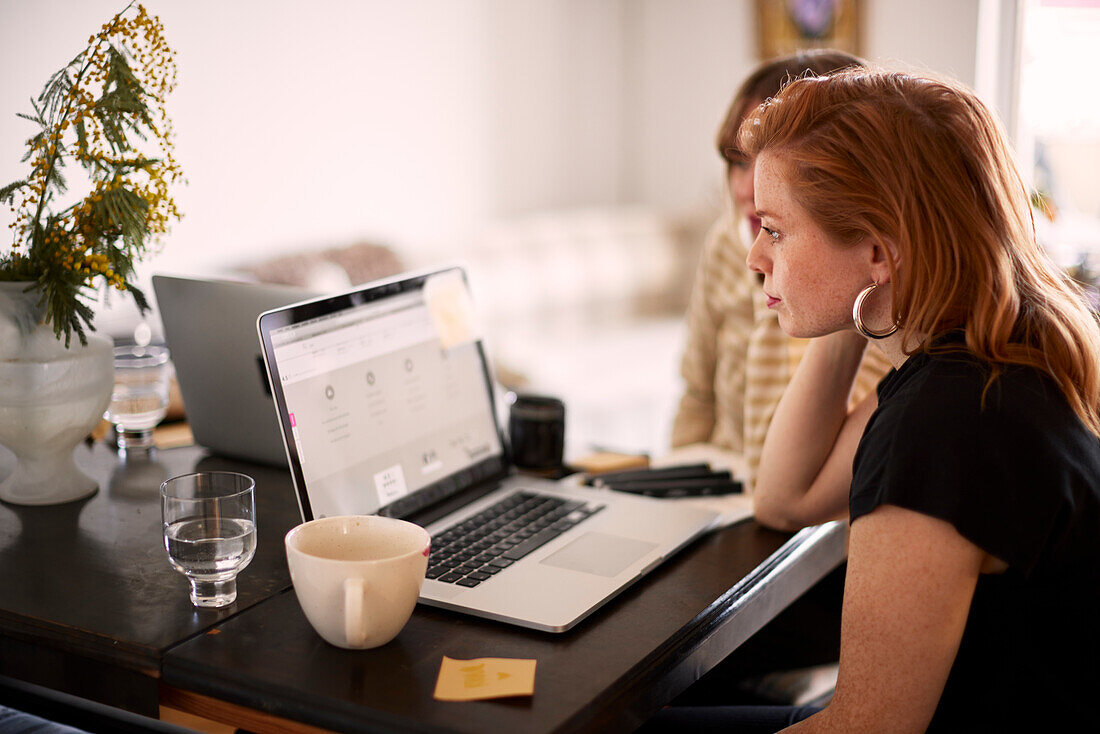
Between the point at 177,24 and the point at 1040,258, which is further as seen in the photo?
the point at 177,24

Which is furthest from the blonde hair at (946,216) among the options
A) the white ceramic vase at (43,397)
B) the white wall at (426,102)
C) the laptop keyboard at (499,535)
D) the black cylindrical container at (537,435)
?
the white wall at (426,102)

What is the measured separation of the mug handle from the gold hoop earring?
0.54 metres

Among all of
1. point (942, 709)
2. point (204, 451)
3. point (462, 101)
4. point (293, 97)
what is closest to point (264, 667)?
point (942, 709)

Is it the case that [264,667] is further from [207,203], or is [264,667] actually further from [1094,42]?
[1094,42]

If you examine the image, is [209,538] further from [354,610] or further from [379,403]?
[379,403]

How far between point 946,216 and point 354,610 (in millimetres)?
637

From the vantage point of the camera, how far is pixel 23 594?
1016 mm

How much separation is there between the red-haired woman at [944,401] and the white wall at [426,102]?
172 centimetres

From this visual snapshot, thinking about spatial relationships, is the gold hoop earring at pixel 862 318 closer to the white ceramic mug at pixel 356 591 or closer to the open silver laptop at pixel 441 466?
the open silver laptop at pixel 441 466

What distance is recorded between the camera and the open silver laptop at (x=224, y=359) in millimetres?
1408

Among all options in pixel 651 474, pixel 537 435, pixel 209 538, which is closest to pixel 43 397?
pixel 209 538

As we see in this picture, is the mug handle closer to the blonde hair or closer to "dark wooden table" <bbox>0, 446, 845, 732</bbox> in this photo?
"dark wooden table" <bbox>0, 446, 845, 732</bbox>

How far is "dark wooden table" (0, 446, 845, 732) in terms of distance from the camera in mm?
837

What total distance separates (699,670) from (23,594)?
661 millimetres
